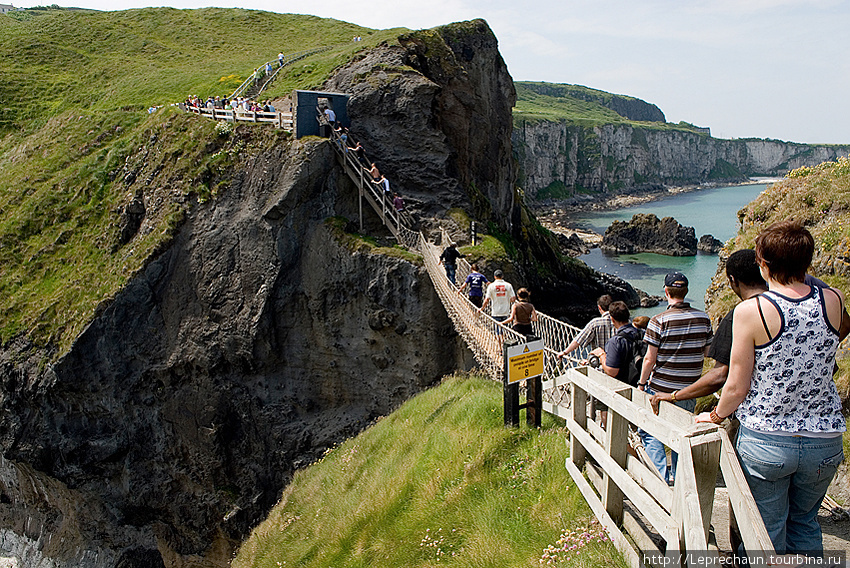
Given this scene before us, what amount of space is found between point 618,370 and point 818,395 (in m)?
2.64

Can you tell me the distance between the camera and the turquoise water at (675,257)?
176ft

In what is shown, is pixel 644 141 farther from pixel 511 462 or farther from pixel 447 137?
pixel 511 462

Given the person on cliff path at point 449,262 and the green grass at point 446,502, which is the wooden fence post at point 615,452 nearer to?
the green grass at point 446,502

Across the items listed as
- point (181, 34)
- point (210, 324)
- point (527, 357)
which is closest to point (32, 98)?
point (181, 34)

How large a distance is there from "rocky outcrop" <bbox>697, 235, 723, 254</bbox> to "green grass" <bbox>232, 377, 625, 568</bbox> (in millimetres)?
67703

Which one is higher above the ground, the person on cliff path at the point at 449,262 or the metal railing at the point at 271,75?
the metal railing at the point at 271,75

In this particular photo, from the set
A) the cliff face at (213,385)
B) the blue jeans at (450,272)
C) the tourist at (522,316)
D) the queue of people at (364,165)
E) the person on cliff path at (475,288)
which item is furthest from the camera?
the queue of people at (364,165)

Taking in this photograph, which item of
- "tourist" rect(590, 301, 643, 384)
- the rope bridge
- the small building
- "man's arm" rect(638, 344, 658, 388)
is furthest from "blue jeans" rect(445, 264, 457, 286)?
"man's arm" rect(638, 344, 658, 388)

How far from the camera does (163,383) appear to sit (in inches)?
782

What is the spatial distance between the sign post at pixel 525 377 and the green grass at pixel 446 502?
216 millimetres

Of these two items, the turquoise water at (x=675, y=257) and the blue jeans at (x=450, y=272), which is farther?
the turquoise water at (x=675, y=257)

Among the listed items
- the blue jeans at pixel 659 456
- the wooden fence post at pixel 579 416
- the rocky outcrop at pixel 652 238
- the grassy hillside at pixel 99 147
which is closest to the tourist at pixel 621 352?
the wooden fence post at pixel 579 416

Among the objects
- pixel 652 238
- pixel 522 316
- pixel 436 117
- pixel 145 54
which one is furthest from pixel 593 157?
pixel 522 316

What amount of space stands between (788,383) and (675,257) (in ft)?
228
